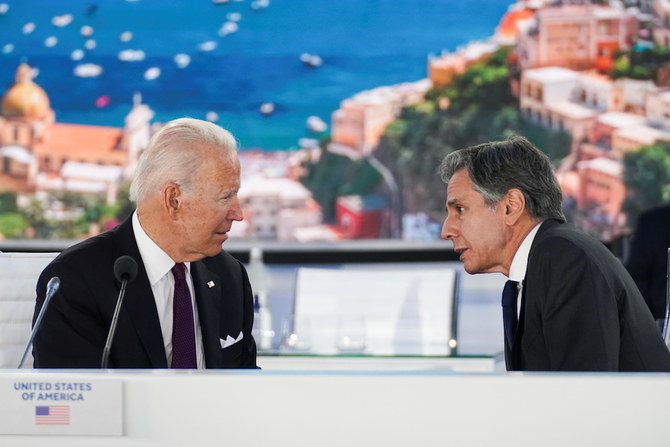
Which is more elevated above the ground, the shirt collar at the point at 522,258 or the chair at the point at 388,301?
the shirt collar at the point at 522,258

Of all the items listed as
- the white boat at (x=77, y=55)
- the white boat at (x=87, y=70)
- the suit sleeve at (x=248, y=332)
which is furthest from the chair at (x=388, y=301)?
the white boat at (x=77, y=55)

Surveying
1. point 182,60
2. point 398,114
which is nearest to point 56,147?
point 182,60

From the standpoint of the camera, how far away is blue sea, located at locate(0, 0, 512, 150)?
5219 millimetres

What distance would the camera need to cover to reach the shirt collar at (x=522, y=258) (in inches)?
83.3

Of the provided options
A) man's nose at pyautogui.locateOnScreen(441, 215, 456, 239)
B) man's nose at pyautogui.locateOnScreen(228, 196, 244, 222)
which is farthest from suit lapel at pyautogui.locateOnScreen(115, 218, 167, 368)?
man's nose at pyautogui.locateOnScreen(441, 215, 456, 239)

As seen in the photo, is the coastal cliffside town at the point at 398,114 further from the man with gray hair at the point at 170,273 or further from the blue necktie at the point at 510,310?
the blue necktie at the point at 510,310

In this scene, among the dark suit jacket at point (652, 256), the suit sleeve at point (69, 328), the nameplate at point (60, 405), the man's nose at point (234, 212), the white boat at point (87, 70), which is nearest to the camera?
the nameplate at point (60, 405)

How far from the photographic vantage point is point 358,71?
523 centimetres

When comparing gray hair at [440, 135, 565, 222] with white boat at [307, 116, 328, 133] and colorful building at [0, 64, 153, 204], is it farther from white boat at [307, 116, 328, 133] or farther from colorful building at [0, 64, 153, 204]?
colorful building at [0, 64, 153, 204]

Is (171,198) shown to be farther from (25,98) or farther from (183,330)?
(25,98)

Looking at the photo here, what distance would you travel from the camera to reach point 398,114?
17.2ft

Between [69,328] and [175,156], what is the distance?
0.47 m

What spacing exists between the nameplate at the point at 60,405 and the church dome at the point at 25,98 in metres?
4.36

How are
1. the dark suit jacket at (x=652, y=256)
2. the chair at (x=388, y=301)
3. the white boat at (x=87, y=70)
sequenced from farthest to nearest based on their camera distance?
the white boat at (x=87, y=70) → the dark suit jacket at (x=652, y=256) → the chair at (x=388, y=301)
